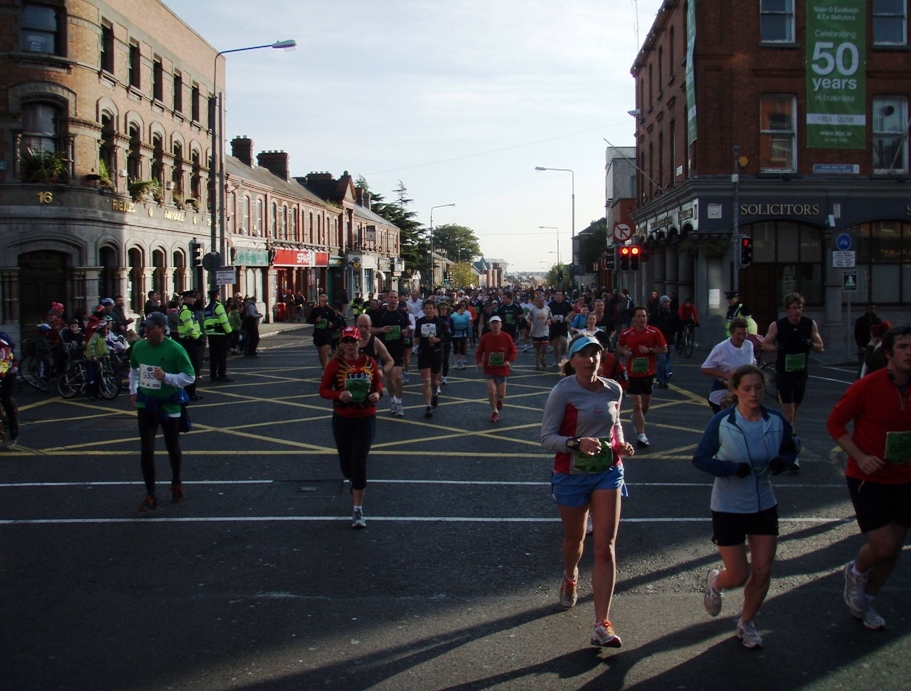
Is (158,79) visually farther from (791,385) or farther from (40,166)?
(791,385)

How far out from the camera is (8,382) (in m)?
11.9

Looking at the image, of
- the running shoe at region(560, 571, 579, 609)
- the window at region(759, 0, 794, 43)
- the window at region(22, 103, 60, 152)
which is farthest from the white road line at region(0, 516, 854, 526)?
the window at region(759, 0, 794, 43)

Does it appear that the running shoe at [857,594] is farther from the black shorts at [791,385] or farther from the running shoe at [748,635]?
the black shorts at [791,385]

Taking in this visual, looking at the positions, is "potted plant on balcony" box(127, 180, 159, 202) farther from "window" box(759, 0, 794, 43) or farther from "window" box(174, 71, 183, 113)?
"window" box(759, 0, 794, 43)

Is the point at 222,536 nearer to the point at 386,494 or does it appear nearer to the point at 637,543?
the point at 386,494

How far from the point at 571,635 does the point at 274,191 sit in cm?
4940

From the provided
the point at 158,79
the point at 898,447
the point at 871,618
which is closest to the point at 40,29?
the point at 158,79

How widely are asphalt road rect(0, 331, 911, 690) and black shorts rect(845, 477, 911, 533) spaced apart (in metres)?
0.64

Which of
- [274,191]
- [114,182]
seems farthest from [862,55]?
[274,191]

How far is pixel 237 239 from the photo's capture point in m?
46.4

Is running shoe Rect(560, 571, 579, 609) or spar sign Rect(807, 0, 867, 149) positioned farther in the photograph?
spar sign Rect(807, 0, 867, 149)

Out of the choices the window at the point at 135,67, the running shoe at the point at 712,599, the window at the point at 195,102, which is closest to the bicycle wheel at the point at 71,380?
the running shoe at the point at 712,599

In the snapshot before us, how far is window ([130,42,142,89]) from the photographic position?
31.7 m

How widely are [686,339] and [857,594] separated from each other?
2048 cm
